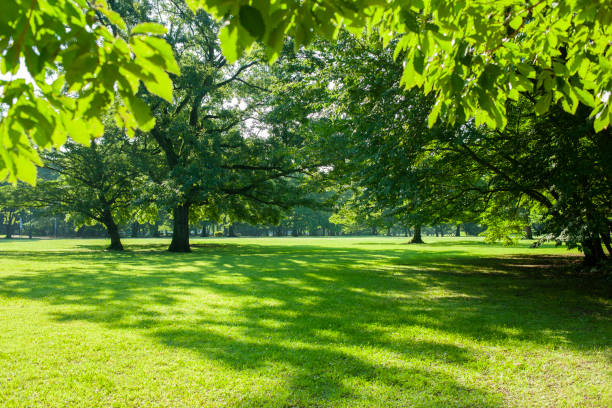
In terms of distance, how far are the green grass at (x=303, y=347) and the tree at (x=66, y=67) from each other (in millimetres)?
2537

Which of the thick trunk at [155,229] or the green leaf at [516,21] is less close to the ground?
the green leaf at [516,21]

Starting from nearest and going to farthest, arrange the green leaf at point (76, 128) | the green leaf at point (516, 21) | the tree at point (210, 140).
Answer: the green leaf at point (76, 128) < the green leaf at point (516, 21) < the tree at point (210, 140)

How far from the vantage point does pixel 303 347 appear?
183 inches

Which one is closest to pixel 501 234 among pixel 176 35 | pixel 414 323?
pixel 414 323

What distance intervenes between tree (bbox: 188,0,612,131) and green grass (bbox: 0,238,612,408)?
8.54 feet

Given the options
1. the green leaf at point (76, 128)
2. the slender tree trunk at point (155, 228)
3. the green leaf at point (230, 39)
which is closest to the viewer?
the green leaf at point (230, 39)

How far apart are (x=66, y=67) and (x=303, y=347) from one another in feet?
12.9

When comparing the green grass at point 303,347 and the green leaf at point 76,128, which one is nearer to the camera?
the green leaf at point 76,128

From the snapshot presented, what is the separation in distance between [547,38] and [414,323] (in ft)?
14.0

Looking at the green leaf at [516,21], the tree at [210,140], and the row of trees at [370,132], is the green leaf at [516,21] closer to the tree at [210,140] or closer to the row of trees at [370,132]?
the row of trees at [370,132]

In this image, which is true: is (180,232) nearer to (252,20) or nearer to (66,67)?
(66,67)

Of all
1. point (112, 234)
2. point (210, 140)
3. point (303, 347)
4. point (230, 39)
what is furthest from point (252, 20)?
point (112, 234)

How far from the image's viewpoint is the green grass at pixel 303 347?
345 centimetres

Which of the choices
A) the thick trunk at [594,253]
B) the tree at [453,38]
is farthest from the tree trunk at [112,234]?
the tree at [453,38]
